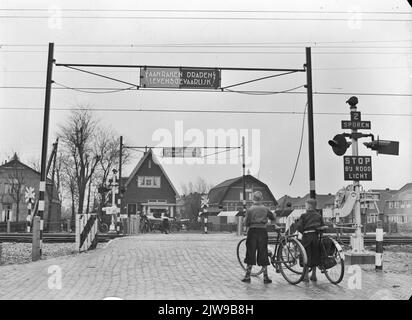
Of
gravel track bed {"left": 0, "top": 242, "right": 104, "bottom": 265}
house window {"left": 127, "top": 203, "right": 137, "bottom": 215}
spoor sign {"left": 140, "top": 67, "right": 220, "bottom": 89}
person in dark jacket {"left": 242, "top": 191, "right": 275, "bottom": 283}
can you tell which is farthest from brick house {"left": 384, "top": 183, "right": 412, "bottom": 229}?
person in dark jacket {"left": 242, "top": 191, "right": 275, "bottom": 283}

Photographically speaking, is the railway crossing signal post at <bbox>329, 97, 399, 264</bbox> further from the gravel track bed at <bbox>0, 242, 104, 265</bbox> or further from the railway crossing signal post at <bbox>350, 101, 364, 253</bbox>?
Answer: the gravel track bed at <bbox>0, 242, 104, 265</bbox>

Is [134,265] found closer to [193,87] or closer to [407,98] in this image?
[193,87]

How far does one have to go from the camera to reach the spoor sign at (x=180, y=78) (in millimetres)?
13445

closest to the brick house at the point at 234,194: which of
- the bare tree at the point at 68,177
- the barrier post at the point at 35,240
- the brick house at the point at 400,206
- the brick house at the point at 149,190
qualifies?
the brick house at the point at 149,190

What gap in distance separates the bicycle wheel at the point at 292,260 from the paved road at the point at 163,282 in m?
0.17

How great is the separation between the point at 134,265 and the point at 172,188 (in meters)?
41.8

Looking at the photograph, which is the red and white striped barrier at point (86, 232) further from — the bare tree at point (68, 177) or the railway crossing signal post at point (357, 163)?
the bare tree at point (68, 177)

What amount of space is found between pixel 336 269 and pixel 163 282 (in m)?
2.85

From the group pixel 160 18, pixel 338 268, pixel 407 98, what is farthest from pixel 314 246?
pixel 407 98

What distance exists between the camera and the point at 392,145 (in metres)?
10.2

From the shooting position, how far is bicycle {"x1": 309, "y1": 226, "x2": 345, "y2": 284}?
26.8 feet

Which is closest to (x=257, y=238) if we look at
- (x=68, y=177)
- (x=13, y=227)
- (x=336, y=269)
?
(x=336, y=269)

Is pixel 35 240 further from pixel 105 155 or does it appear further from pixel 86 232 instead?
pixel 105 155

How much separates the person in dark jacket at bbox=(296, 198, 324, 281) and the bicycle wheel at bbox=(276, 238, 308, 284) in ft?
0.56
